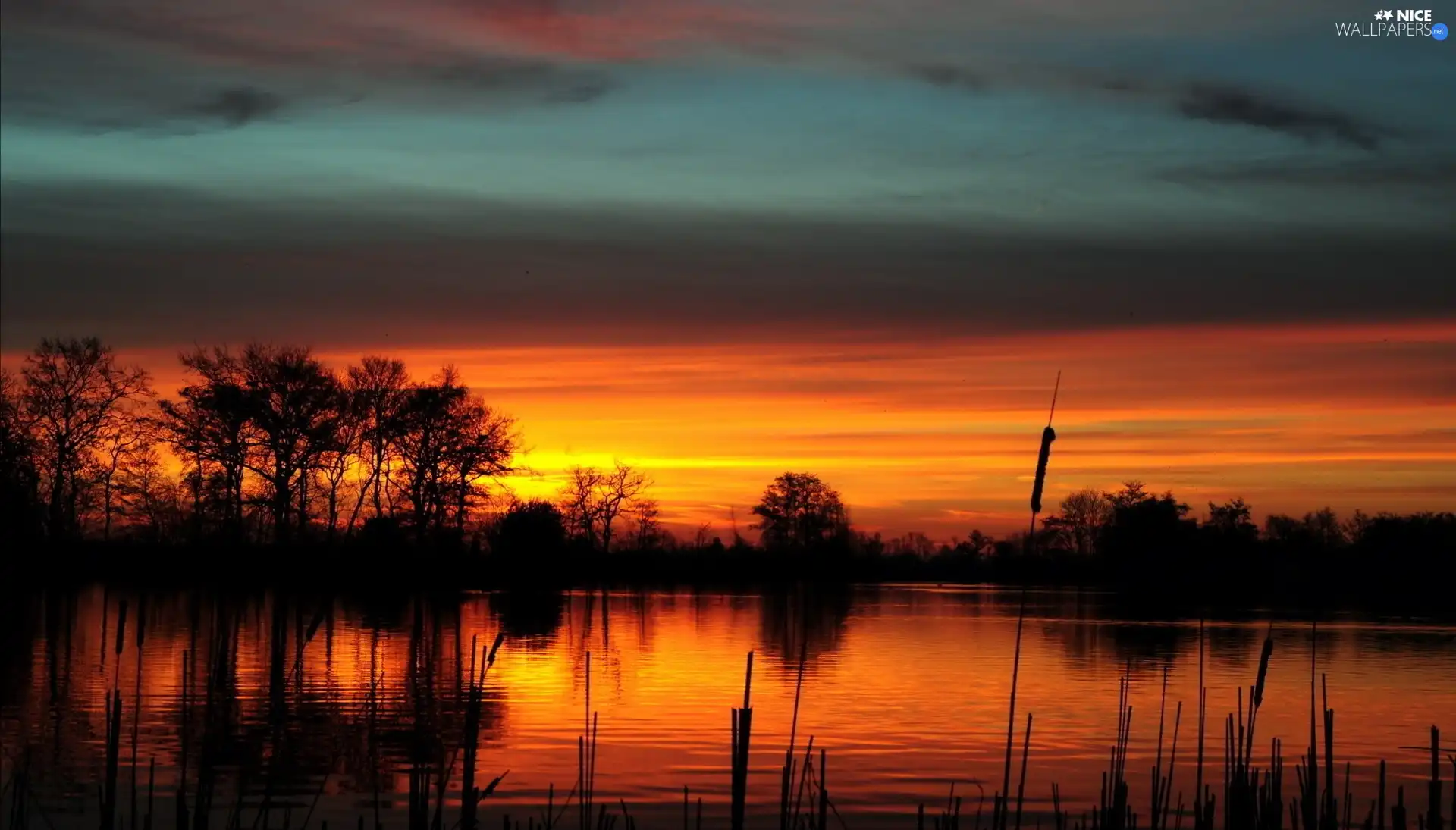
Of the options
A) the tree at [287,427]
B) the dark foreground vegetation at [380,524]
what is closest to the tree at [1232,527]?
the dark foreground vegetation at [380,524]

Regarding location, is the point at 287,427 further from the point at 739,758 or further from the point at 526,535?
the point at 739,758

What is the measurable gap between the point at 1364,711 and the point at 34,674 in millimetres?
22443

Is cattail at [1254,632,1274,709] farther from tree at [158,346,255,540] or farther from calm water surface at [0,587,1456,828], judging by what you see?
tree at [158,346,255,540]

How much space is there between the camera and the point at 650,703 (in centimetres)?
2466

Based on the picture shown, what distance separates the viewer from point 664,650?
1407 inches

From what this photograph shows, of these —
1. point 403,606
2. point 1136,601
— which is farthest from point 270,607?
point 1136,601

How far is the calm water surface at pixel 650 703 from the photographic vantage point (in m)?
16.2

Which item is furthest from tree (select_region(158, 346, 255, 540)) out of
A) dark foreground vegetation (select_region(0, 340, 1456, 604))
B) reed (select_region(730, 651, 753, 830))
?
reed (select_region(730, 651, 753, 830))

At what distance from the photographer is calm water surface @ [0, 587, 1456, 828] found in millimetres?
16203

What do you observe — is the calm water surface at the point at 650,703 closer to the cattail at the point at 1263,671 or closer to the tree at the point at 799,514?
the cattail at the point at 1263,671

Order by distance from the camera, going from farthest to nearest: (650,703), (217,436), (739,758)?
(217,436) → (650,703) → (739,758)

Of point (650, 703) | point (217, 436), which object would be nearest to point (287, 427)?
point (217, 436)

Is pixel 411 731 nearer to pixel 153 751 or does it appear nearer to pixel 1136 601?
pixel 153 751

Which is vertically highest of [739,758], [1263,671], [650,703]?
[1263,671]
